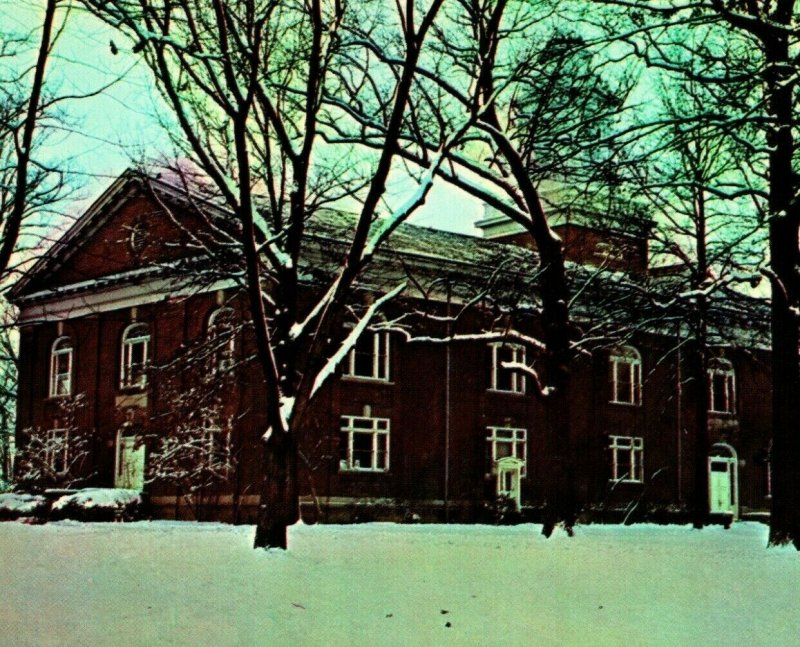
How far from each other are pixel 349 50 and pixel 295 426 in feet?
25.8

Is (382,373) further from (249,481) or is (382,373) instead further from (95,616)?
(95,616)

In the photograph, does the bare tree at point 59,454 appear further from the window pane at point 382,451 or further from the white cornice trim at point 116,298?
the window pane at point 382,451

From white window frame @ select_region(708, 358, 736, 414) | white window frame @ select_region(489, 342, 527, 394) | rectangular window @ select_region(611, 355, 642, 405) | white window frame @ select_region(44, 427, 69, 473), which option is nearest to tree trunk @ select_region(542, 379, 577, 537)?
white window frame @ select_region(489, 342, 527, 394)

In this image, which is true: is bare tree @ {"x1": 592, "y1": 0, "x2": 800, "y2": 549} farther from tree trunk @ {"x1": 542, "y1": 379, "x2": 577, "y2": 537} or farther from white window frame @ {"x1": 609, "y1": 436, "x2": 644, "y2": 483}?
white window frame @ {"x1": 609, "y1": 436, "x2": 644, "y2": 483}

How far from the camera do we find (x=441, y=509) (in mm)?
39906

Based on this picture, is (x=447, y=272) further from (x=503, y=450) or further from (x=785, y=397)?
(x=785, y=397)

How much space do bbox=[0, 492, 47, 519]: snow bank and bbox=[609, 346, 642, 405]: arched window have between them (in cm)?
2173

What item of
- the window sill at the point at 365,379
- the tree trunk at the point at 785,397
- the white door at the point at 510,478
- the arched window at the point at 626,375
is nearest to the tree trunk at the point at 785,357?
the tree trunk at the point at 785,397

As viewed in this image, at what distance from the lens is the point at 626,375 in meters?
47.6

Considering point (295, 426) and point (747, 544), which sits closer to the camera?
point (295, 426)

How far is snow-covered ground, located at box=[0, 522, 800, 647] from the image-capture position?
30.3 ft

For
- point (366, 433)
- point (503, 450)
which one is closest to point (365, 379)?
point (366, 433)

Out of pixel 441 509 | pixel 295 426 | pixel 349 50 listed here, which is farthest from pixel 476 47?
pixel 441 509

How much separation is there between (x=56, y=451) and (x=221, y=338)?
15560 millimetres
